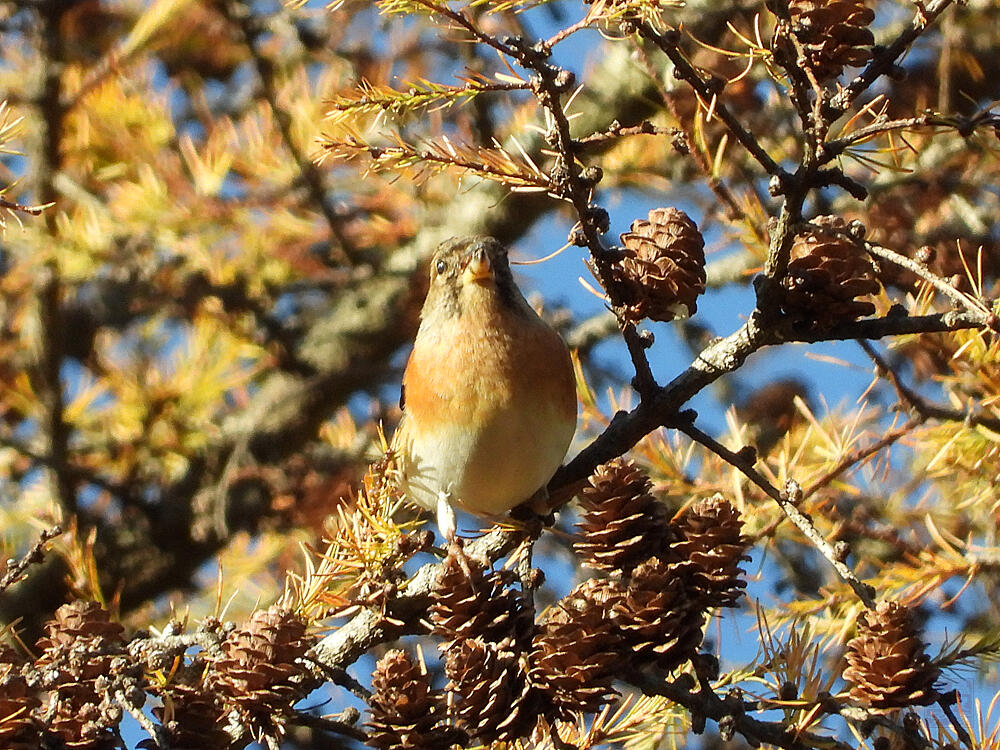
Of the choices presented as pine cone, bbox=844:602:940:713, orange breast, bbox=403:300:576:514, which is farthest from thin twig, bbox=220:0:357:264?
pine cone, bbox=844:602:940:713

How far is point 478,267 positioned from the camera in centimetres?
250

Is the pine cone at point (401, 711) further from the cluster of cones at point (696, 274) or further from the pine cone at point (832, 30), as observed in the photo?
the pine cone at point (832, 30)

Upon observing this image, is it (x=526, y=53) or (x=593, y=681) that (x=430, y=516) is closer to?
(x=593, y=681)

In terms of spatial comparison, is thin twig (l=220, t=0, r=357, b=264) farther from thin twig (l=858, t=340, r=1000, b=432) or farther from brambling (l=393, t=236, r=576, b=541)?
thin twig (l=858, t=340, r=1000, b=432)

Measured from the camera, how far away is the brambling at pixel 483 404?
2299 mm

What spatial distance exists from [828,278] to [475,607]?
0.70 m

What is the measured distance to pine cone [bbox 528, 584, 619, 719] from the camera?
60.6 inches

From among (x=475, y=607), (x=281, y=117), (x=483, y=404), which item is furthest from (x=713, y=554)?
(x=281, y=117)

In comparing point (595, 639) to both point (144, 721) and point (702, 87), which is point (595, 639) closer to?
point (144, 721)

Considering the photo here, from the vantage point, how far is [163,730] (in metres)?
1.53

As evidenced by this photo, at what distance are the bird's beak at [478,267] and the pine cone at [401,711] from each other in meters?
1.10

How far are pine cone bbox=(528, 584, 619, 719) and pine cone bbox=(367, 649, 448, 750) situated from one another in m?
0.15

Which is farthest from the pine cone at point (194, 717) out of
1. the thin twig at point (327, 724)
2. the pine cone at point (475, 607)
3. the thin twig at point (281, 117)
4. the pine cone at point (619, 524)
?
the thin twig at point (281, 117)

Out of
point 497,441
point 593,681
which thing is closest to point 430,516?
point 497,441
